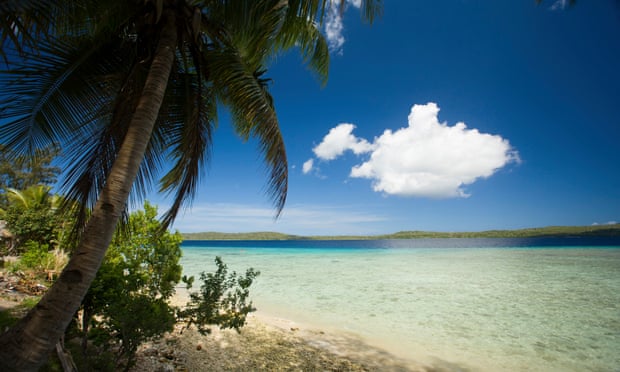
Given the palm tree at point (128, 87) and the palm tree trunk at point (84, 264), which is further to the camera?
the palm tree at point (128, 87)

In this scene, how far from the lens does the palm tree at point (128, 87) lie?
226cm

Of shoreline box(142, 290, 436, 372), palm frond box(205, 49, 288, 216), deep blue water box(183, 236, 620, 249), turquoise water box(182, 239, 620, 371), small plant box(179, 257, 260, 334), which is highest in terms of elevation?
palm frond box(205, 49, 288, 216)

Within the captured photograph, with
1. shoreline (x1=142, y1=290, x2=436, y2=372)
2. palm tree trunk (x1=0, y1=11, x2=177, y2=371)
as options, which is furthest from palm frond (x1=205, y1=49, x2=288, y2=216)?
shoreline (x1=142, y1=290, x2=436, y2=372)

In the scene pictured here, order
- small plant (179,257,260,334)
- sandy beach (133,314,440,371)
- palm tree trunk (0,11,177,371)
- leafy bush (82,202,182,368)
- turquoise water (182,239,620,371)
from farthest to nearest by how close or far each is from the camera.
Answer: turquoise water (182,239,620,371) < sandy beach (133,314,440,371) < small plant (179,257,260,334) < leafy bush (82,202,182,368) < palm tree trunk (0,11,177,371)

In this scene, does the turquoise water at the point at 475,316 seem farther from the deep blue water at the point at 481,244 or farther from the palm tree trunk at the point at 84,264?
the deep blue water at the point at 481,244

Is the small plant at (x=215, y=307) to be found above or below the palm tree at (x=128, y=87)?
below

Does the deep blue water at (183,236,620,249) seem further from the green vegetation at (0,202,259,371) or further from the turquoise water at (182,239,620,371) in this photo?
the green vegetation at (0,202,259,371)

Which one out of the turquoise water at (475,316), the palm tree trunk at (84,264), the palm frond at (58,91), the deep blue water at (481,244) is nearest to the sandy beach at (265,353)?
the turquoise water at (475,316)

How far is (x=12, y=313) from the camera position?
120 inches

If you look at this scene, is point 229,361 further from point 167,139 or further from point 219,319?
point 167,139

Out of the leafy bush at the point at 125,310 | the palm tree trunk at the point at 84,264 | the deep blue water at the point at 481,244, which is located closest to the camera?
the palm tree trunk at the point at 84,264

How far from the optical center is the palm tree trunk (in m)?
1.64

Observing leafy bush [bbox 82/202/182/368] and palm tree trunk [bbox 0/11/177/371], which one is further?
leafy bush [bbox 82/202/182/368]

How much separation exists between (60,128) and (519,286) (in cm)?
1490
